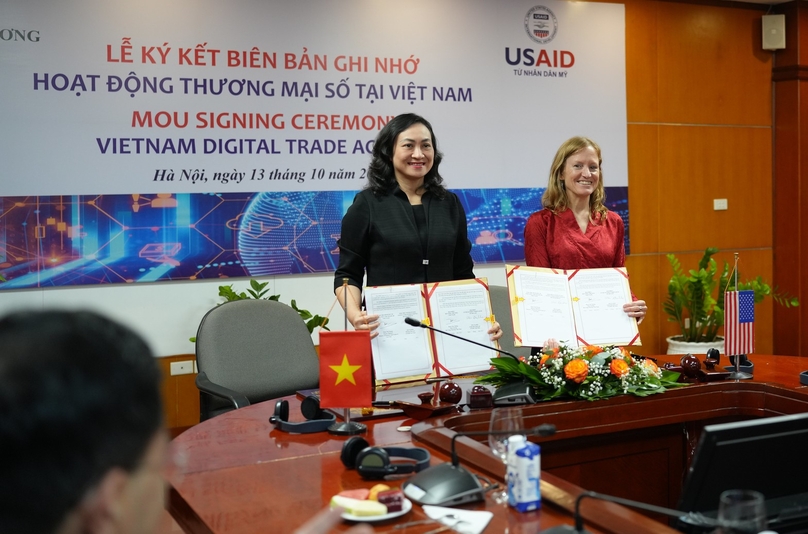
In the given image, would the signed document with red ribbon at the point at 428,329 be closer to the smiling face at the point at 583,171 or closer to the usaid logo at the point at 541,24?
the smiling face at the point at 583,171

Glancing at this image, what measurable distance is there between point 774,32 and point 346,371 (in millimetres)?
6065

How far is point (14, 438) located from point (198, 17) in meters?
4.81

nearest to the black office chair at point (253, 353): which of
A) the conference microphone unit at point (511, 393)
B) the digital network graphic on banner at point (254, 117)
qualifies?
the digital network graphic on banner at point (254, 117)

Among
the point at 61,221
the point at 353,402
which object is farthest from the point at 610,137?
the point at 353,402

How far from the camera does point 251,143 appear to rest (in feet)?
17.2

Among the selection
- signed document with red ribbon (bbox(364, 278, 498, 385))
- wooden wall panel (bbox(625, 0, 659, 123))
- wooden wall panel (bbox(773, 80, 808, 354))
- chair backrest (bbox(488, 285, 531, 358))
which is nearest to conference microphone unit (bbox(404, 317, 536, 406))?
signed document with red ribbon (bbox(364, 278, 498, 385))

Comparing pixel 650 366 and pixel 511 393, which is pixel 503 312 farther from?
pixel 511 393

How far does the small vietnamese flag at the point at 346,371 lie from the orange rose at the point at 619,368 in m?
0.87

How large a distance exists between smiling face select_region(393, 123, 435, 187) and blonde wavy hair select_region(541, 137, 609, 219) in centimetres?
65

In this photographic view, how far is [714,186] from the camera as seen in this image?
6898mm

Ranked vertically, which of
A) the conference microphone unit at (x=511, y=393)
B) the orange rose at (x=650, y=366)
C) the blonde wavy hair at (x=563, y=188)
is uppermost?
the blonde wavy hair at (x=563, y=188)

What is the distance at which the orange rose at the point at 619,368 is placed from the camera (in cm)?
272

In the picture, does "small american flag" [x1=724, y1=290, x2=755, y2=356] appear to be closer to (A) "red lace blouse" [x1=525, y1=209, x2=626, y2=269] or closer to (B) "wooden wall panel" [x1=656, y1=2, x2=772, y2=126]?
(A) "red lace blouse" [x1=525, y1=209, x2=626, y2=269]

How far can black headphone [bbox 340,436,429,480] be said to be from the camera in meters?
1.95
